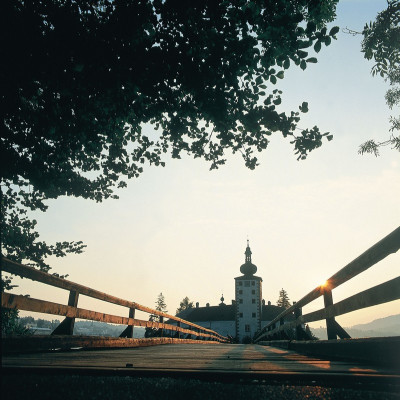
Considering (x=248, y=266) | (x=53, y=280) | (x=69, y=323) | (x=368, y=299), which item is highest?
(x=248, y=266)

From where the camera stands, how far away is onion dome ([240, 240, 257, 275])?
2717 inches

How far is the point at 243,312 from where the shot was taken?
64.2m

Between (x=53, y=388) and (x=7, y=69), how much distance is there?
4.95 meters

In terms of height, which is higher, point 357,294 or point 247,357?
point 357,294

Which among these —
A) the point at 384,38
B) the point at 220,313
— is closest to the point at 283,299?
the point at 220,313

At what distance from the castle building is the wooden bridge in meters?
57.4

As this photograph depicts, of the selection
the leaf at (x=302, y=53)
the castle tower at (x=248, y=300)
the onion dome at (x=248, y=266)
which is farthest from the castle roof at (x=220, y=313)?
the leaf at (x=302, y=53)

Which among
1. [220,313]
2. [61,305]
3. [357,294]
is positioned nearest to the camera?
[357,294]

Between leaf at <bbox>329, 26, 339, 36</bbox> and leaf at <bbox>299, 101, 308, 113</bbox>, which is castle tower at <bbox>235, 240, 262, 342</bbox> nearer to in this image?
leaf at <bbox>299, 101, 308, 113</bbox>

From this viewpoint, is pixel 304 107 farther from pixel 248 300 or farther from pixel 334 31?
pixel 248 300

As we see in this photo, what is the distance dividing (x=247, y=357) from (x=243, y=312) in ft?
214

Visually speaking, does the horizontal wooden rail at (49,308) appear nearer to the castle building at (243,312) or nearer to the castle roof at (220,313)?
the castle building at (243,312)

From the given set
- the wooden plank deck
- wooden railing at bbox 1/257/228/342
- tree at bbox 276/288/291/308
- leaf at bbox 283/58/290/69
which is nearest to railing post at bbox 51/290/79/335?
wooden railing at bbox 1/257/228/342

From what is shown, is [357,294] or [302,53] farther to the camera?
[302,53]
